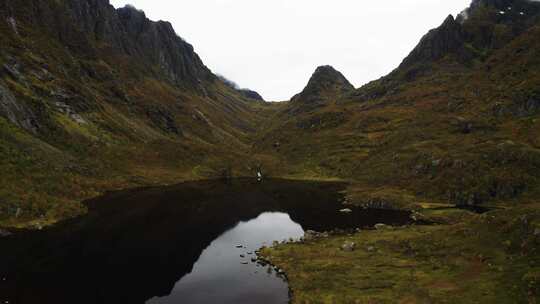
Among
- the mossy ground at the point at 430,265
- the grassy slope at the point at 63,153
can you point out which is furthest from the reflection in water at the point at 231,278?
the grassy slope at the point at 63,153

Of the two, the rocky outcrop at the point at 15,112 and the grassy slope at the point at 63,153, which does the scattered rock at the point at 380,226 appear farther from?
the rocky outcrop at the point at 15,112

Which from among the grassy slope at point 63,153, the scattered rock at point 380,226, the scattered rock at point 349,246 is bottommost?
the scattered rock at point 349,246

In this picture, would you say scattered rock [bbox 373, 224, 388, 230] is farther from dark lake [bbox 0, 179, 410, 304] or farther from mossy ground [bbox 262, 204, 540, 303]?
mossy ground [bbox 262, 204, 540, 303]

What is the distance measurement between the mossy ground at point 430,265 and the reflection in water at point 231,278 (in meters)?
3.19

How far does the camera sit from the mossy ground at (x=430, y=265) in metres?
47.2

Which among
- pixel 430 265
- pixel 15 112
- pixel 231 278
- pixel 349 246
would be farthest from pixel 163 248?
pixel 15 112

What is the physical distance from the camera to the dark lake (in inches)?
2101

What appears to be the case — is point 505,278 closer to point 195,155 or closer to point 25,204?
point 25,204

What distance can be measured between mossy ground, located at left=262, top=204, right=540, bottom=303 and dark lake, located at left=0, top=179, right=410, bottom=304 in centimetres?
582

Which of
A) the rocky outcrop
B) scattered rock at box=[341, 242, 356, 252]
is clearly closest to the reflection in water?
scattered rock at box=[341, 242, 356, 252]

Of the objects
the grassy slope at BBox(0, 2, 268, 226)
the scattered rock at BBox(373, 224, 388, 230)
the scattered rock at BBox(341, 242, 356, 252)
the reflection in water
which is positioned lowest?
the reflection in water

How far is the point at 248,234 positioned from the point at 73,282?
40747 mm

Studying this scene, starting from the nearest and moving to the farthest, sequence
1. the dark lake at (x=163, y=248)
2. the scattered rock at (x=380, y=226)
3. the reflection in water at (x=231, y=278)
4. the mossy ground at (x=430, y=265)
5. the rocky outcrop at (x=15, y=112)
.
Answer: the mossy ground at (x=430, y=265) → the reflection in water at (x=231, y=278) → the dark lake at (x=163, y=248) → the scattered rock at (x=380, y=226) → the rocky outcrop at (x=15, y=112)

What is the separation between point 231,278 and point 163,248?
62.0 feet
